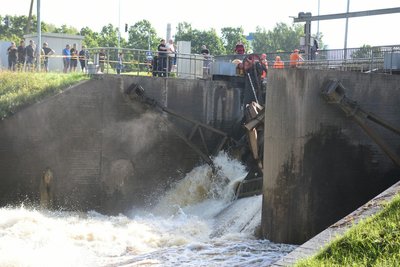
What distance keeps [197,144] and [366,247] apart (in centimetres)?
1326

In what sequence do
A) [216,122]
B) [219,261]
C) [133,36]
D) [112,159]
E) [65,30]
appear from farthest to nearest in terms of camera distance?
[65,30] → [133,36] → [216,122] → [112,159] → [219,261]

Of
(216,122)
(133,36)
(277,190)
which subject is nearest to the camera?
(277,190)

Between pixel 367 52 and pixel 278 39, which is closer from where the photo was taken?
pixel 367 52

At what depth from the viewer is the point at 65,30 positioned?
252 ft

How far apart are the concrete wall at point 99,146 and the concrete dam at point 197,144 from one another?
1.1 inches

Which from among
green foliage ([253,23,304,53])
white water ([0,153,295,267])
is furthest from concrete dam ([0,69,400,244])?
green foliage ([253,23,304,53])

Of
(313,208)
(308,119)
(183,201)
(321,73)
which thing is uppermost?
(321,73)

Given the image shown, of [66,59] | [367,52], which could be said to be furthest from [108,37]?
[367,52]

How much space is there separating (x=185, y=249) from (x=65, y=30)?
66269 millimetres

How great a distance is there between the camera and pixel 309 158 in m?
13.7

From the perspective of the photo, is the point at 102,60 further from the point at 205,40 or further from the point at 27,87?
the point at 205,40

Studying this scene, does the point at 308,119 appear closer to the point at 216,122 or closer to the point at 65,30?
the point at 216,122

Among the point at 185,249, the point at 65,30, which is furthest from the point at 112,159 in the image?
the point at 65,30

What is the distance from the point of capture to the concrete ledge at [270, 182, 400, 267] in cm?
767
